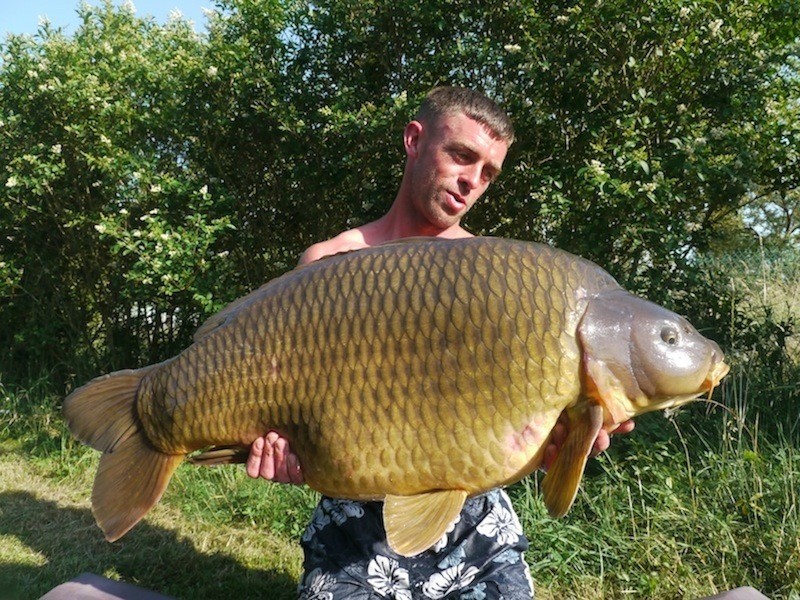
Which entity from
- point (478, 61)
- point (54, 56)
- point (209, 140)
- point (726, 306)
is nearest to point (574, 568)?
point (726, 306)

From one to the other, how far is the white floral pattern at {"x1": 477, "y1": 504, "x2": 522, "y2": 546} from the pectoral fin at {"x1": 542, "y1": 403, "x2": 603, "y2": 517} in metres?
0.42

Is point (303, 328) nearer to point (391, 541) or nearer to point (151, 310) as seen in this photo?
point (391, 541)

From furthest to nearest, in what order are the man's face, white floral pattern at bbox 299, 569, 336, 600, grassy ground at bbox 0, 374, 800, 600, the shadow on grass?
the shadow on grass
grassy ground at bbox 0, 374, 800, 600
the man's face
white floral pattern at bbox 299, 569, 336, 600

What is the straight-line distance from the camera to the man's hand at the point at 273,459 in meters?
1.44

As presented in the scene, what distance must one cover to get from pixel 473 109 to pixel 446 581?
1073 millimetres

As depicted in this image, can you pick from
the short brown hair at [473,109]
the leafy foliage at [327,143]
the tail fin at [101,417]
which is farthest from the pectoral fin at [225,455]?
the leafy foliage at [327,143]

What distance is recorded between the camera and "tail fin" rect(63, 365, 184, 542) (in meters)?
1.51

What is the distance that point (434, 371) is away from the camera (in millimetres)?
1304

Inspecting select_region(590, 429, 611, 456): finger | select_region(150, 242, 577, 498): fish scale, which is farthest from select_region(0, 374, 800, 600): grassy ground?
select_region(150, 242, 577, 498): fish scale

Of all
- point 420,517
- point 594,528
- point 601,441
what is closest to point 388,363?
point 420,517

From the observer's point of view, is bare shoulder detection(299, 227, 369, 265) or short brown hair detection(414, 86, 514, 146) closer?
short brown hair detection(414, 86, 514, 146)

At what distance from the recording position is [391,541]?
1.36 meters

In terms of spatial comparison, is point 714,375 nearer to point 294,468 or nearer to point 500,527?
point 500,527

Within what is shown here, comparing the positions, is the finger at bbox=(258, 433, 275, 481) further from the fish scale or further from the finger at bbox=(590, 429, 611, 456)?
the finger at bbox=(590, 429, 611, 456)
